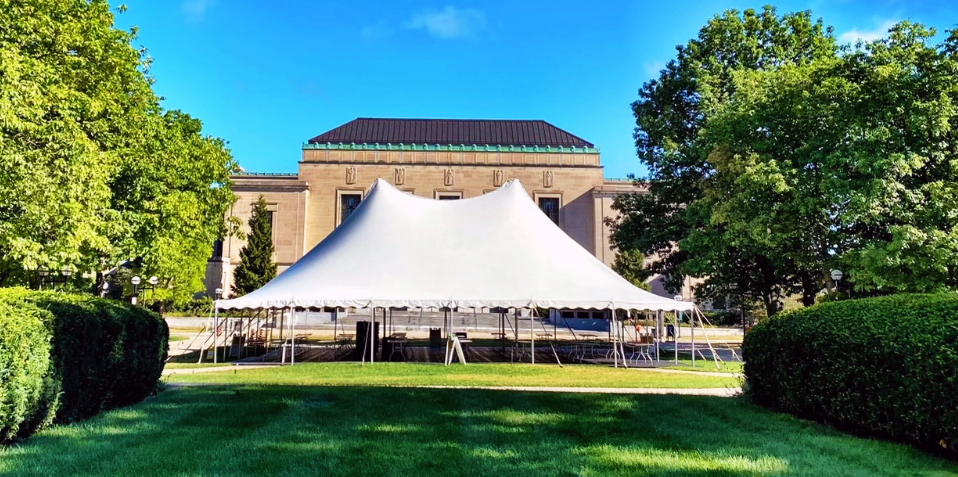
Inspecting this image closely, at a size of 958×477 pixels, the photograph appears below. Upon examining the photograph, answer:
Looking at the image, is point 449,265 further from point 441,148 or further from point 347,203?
point 347,203

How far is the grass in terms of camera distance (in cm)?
1205

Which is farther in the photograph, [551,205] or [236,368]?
[551,205]

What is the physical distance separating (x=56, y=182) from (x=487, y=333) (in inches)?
943

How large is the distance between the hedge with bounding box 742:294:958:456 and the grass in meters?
4.66

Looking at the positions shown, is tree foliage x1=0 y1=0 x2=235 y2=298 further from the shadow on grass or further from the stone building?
the stone building

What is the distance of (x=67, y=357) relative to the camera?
6.36 meters

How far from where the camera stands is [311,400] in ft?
28.3

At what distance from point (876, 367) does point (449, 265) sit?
40.5ft

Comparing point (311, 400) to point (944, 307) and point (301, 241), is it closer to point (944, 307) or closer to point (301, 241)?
point (944, 307)

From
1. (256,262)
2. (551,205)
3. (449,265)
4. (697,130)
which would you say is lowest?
(449,265)

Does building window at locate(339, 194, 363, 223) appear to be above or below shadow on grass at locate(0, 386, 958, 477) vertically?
above

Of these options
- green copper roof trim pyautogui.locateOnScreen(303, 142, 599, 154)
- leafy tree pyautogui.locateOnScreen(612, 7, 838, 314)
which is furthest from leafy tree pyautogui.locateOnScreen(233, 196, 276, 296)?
leafy tree pyautogui.locateOnScreen(612, 7, 838, 314)

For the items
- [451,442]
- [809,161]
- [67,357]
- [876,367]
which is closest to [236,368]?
[67,357]

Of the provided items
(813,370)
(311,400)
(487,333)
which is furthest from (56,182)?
(487,333)
